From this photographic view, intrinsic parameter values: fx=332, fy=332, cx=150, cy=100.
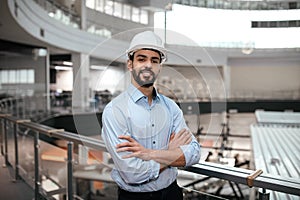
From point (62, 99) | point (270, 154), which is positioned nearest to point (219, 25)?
point (270, 154)

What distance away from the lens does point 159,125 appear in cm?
94

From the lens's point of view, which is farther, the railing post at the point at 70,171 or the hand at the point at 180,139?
the railing post at the point at 70,171

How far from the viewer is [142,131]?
3.00 ft

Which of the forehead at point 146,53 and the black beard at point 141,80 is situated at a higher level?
the forehead at point 146,53

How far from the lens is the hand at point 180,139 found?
3.09 feet

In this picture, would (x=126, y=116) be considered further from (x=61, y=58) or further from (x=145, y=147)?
(x=61, y=58)

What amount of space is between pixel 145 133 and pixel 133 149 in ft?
0.21

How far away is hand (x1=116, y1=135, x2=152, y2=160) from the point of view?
0.87 metres

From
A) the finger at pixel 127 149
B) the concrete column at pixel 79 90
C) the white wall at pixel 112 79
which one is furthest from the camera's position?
the concrete column at pixel 79 90

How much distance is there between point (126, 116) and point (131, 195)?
0.24 m

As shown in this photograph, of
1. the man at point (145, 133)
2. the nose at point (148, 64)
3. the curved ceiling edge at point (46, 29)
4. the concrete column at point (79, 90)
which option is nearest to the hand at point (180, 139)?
the man at point (145, 133)

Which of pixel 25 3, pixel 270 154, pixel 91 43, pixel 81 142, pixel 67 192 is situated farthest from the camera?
pixel 91 43

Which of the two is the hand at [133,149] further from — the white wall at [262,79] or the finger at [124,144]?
the white wall at [262,79]

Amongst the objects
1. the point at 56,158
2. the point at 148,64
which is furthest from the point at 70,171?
the point at 148,64
